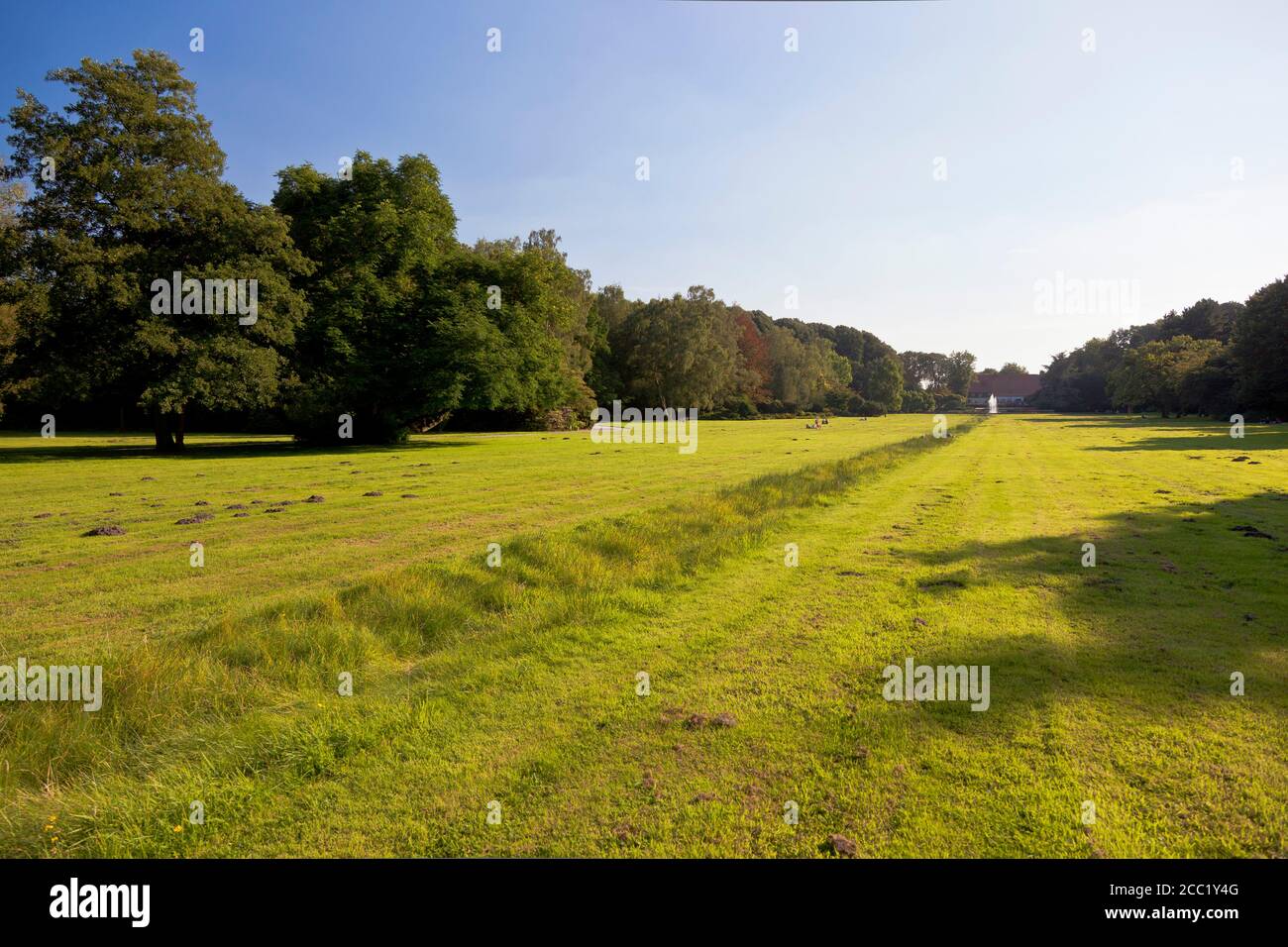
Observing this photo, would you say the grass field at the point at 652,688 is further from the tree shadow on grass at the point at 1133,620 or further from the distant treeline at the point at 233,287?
the distant treeline at the point at 233,287

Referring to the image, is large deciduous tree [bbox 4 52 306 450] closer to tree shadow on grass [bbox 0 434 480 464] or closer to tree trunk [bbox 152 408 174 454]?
tree trunk [bbox 152 408 174 454]

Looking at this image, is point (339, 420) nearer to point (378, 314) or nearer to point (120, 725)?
point (378, 314)

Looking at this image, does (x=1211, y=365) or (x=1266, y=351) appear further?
(x=1211, y=365)

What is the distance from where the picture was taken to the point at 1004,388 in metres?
190

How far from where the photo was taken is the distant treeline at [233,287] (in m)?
27.8

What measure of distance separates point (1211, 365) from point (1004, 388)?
136 metres

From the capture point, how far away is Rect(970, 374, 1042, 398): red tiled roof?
187 metres

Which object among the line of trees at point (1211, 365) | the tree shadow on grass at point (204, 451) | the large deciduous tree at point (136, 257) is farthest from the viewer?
the line of trees at point (1211, 365)

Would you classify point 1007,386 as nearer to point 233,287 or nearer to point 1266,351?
point 1266,351

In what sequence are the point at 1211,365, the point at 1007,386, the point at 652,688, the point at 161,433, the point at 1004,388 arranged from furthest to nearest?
the point at 1007,386, the point at 1004,388, the point at 1211,365, the point at 161,433, the point at 652,688

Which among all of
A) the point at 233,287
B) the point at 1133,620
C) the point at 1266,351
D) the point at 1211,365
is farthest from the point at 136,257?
the point at 1211,365

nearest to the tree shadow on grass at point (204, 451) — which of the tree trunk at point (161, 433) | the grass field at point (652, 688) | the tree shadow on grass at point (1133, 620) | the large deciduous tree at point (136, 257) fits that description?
the tree trunk at point (161, 433)

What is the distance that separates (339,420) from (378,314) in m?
7.28
